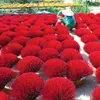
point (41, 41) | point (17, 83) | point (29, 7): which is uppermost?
point (17, 83)

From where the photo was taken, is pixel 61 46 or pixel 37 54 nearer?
pixel 37 54

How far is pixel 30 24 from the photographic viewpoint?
1544 centimetres

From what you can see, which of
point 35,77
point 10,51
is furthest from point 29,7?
point 35,77

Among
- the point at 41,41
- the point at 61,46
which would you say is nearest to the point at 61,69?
the point at 61,46

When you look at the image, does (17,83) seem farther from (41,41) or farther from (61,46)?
(41,41)

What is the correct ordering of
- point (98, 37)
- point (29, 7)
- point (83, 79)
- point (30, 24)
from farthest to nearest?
point (29, 7)
point (30, 24)
point (98, 37)
point (83, 79)

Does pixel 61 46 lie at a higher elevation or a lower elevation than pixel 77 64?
lower

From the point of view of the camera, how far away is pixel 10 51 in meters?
9.18

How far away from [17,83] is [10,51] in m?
3.65

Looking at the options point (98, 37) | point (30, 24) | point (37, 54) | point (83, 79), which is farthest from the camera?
point (30, 24)

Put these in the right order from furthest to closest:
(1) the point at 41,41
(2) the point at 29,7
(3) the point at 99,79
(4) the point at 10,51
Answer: (2) the point at 29,7 < (1) the point at 41,41 < (4) the point at 10,51 < (3) the point at 99,79

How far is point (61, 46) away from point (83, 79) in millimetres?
2297

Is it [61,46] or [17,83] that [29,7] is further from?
[17,83]

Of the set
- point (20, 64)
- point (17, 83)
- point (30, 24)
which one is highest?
point (17, 83)
